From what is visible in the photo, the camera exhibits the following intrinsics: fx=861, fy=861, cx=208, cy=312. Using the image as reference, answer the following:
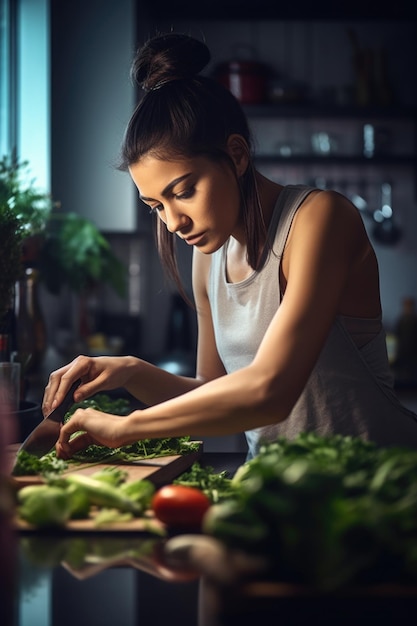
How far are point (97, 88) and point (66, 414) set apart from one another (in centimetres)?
222

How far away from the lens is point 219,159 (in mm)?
1537

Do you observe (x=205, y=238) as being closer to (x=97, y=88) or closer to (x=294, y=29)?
(x=97, y=88)

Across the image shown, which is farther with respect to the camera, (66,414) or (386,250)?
(386,250)

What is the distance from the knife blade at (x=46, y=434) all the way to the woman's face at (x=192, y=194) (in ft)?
1.23

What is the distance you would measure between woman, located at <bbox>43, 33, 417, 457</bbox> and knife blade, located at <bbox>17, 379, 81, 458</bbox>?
3cm

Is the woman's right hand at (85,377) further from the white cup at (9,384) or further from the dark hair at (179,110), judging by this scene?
the dark hair at (179,110)

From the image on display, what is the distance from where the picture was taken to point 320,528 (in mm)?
794

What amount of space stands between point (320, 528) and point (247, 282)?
36.5 inches

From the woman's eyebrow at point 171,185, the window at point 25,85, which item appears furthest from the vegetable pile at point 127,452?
the window at point 25,85

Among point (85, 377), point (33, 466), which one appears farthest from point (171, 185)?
point (33, 466)

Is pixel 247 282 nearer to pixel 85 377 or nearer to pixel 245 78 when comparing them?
pixel 85 377

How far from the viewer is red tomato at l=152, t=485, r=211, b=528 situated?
3.47 ft

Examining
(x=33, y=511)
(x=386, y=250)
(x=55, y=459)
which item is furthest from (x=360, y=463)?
(x=386, y=250)

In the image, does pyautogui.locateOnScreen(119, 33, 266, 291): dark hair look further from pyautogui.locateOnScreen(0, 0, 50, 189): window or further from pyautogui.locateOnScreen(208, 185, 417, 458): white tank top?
pyautogui.locateOnScreen(0, 0, 50, 189): window
